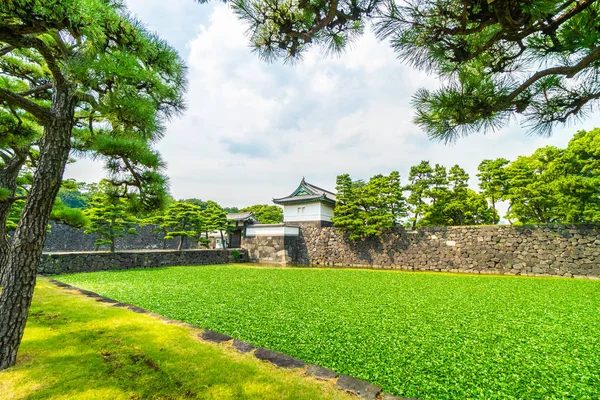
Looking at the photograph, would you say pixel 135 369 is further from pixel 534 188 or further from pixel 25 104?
pixel 534 188

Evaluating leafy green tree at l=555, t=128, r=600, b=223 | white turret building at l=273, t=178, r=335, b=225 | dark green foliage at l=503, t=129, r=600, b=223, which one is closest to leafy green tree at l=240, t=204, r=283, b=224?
white turret building at l=273, t=178, r=335, b=225

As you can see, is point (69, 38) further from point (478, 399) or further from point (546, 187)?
point (546, 187)

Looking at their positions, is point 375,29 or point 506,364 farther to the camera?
point 506,364

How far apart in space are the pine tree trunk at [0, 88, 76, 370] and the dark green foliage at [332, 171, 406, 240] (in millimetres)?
9399

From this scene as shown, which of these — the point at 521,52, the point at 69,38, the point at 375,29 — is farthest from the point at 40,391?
the point at 521,52

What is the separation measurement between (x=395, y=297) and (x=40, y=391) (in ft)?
13.3

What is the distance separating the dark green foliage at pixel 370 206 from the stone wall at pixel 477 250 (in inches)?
21.2

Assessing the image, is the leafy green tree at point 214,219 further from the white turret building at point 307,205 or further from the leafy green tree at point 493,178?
→ the leafy green tree at point 493,178

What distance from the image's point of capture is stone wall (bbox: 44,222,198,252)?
11359mm

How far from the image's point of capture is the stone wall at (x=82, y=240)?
1136cm

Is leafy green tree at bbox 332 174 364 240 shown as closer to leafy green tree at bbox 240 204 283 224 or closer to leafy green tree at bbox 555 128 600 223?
leafy green tree at bbox 555 128 600 223

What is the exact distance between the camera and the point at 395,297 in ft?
13.3

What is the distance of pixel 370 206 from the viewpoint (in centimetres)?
1037

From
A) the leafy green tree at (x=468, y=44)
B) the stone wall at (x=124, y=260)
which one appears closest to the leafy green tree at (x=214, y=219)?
the stone wall at (x=124, y=260)
